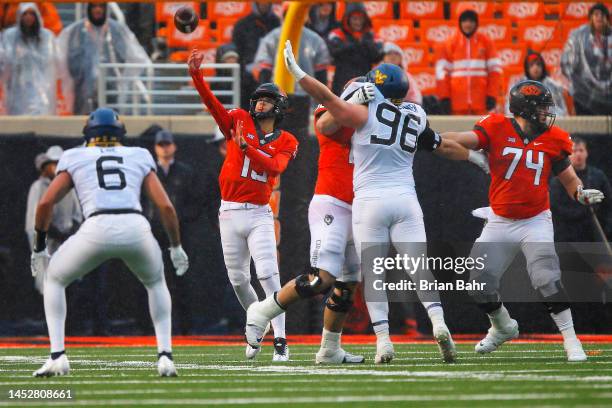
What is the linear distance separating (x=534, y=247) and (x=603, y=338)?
3.52 m

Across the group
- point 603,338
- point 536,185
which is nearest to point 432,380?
point 536,185

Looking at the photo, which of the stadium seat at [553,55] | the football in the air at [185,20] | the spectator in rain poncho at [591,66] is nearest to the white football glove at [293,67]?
the football in the air at [185,20]

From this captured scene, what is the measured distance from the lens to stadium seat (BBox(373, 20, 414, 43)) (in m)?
16.3

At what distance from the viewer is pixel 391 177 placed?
8.72 m

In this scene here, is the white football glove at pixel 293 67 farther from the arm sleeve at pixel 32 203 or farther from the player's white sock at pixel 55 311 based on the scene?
the arm sleeve at pixel 32 203

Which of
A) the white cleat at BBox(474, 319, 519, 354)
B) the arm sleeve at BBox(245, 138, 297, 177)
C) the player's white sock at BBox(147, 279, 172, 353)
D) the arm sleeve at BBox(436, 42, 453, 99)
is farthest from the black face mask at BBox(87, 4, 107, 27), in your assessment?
the player's white sock at BBox(147, 279, 172, 353)

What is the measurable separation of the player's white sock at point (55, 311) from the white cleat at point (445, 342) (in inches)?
92.0

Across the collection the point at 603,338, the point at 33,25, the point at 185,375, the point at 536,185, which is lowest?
the point at 603,338

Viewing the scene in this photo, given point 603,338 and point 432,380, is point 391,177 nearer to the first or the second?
point 432,380

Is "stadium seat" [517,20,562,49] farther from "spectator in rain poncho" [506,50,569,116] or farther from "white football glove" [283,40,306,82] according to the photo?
"white football glove" [283,40,306,82]

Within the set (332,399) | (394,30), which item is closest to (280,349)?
(332,399)

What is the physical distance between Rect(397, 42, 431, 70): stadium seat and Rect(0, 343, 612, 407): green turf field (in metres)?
6.29

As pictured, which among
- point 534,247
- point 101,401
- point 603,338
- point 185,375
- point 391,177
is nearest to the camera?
point 101,401

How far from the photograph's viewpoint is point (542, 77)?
13.9m
